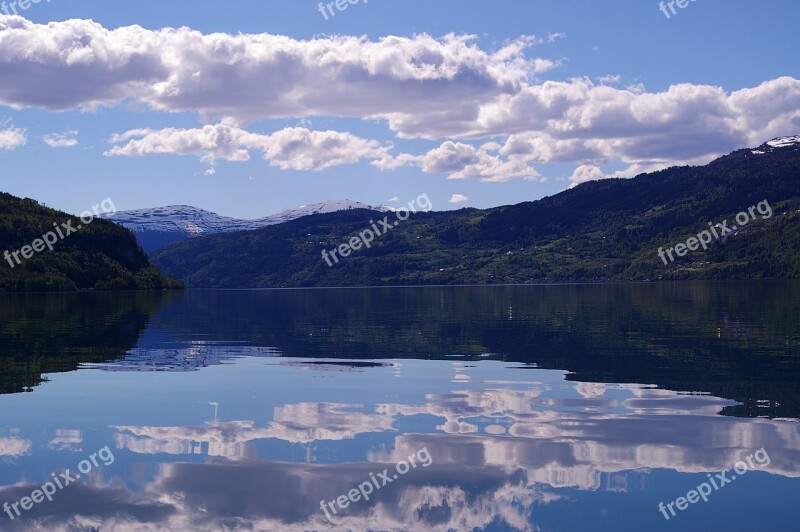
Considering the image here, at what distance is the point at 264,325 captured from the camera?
118 meters

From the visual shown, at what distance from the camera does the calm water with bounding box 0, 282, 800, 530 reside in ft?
79.9

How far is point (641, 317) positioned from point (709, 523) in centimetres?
9618

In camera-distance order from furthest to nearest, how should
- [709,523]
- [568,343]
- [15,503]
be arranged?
1. [568,343]
2. [15,503]
3. [709,523]

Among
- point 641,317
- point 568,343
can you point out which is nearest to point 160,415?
point 568,343

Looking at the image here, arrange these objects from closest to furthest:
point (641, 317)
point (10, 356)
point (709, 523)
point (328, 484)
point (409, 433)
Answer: point (709, 523)
point (328, 484)
point (409, 433)
point (10, 356)
point (641, 317)

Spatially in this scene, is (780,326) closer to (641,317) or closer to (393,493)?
(641,317)

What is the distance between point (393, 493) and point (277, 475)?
4352mm

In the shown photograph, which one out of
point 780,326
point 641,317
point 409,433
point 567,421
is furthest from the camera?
point 641,317

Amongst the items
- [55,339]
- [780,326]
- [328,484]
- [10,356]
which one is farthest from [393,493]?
[780,326]

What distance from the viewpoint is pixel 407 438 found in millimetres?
33625

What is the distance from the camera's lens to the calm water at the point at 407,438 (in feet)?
79.9

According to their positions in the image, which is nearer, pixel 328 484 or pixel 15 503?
pixel 15 503

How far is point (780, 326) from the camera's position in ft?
294

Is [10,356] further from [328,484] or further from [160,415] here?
[328,484]
